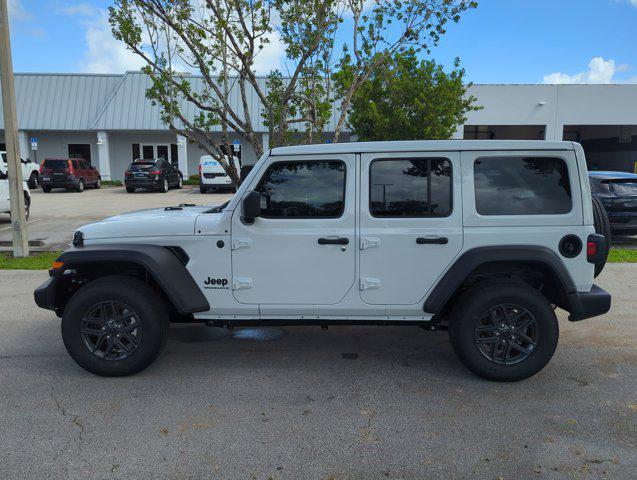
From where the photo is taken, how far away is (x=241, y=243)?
418 cm

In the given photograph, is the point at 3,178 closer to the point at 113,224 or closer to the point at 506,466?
the point at 113,224

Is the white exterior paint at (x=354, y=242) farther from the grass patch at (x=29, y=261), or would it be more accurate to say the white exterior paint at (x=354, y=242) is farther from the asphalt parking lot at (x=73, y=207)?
the asphalt parking lot at (x=73, y=207)

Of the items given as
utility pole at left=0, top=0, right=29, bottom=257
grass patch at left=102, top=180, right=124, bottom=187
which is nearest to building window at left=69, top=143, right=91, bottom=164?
grass patch at left=102, top=180, right=124, bottom=187

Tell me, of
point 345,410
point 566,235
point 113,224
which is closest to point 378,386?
point 345,410

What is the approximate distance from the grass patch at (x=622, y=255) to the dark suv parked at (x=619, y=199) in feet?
1.36

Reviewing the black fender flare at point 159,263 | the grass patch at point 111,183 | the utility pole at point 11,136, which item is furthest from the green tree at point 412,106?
the grass patch at point 111,183

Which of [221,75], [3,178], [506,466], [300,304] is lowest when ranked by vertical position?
[506,466]

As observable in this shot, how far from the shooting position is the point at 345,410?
148 inches

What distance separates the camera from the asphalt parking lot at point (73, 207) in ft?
39.9

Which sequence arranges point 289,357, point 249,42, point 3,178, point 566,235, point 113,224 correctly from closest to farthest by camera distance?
point 566,235, point 113,224, point 289,357, point 249,42, point 3,178

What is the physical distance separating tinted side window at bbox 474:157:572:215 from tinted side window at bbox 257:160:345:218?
113 cm

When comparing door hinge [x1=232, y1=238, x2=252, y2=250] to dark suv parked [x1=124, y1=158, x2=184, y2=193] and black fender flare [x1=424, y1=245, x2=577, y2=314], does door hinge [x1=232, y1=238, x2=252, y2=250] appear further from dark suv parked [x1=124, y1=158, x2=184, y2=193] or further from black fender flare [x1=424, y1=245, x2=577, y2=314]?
dark suv parked [x1=124, y1=158, x2=184, y2=193]

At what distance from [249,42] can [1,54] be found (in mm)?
4545

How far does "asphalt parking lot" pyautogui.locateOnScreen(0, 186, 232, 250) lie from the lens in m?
12.2
